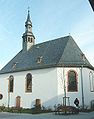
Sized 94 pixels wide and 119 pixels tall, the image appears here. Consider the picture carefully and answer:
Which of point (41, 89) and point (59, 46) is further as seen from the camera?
point (59, 46)

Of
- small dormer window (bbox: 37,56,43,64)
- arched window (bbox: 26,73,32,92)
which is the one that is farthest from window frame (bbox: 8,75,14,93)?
small dormer window (bbox: 37,56,43,64)

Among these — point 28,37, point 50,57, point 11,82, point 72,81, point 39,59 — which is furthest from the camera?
point 28,37

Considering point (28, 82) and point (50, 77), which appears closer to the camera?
point (50, 77)

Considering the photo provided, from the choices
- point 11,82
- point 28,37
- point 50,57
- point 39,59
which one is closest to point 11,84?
point 11,82

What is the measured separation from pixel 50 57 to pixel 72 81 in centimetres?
485

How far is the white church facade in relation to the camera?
2719 cm

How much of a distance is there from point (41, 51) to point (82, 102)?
1078 cm

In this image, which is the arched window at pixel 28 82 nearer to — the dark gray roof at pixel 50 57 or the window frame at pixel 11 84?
the dark gray roof at pixel 50 57

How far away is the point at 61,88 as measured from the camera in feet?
89.1

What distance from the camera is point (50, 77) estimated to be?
28.1 metres

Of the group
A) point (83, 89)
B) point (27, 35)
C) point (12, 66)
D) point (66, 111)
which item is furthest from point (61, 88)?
point (27, 35)

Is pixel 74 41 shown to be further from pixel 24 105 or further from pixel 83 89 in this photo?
pixel 24 105

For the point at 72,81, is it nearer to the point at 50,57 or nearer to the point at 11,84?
the point at 50,57

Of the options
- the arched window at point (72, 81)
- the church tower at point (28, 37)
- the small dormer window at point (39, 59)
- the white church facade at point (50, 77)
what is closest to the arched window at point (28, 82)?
the white church facade at point (50, 77)
